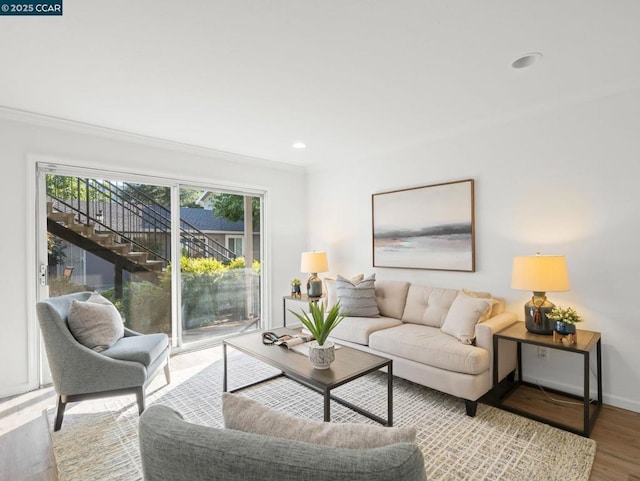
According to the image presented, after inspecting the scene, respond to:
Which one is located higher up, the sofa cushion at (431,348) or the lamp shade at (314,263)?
the lamp shade at (314,263)

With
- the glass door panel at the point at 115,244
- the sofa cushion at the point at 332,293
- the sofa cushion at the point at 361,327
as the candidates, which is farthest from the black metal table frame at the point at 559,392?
the glass door panel at the point at 115,244

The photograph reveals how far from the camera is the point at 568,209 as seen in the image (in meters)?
2.86

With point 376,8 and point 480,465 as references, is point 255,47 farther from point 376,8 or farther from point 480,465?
point 480,465

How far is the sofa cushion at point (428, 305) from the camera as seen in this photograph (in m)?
3.30

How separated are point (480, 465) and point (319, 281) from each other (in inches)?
112

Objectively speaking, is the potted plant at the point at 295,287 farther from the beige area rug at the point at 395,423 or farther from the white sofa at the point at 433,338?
the beige area rug at the point at 395,423

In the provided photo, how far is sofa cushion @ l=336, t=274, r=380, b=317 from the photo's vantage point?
12.1ft

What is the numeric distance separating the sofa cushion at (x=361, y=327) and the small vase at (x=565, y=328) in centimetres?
139

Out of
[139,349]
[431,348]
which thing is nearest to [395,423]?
[431,348]

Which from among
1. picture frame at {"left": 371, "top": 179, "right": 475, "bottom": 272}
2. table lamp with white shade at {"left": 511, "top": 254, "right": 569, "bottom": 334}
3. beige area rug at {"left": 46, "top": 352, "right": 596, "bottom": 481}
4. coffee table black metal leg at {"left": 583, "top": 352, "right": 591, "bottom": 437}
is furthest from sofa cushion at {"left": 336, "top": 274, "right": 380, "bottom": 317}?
coffee table black metal leg at {"left": 583, "top": 352, "right": 591, "bottom": 437}

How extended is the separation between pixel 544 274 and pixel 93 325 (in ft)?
11.3

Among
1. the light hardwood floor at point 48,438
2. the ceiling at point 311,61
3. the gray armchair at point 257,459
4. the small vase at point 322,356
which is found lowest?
the light hardwood floor at point 48,438

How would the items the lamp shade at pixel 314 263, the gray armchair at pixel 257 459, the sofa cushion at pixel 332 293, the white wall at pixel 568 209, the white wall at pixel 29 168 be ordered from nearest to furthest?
the gray armchair at pixel 257 459 → the white wall at pixel 568 209 → the white wall at pixel 29 168 → the sofa cushion at pixel 332 293 → the lamp shade at pixel 314 263

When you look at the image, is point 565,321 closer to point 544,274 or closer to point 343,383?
point 544,274
